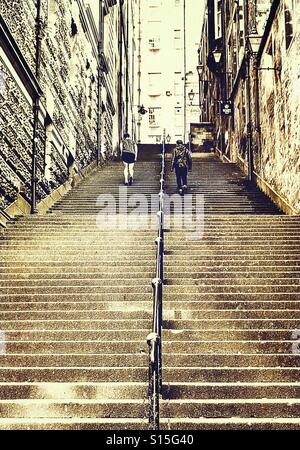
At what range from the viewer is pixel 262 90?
14.3m

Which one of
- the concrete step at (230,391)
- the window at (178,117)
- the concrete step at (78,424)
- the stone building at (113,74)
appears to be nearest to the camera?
the concrete step at (78,424)

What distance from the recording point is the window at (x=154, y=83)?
4353cm

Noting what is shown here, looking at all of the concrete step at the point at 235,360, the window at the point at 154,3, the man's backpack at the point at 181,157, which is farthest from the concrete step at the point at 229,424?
the window at the point at 154,3

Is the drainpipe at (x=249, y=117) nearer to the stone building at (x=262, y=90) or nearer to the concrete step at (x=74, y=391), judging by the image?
the stone building at (x=262, y=90)

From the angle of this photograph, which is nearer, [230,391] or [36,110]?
[230,391]

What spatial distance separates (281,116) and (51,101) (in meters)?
5.57

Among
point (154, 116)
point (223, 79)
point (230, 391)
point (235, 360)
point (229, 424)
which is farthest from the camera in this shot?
point (154, 116)

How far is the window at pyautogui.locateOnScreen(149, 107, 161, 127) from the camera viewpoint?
141 ft

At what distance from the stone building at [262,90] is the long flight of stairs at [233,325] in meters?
2.36

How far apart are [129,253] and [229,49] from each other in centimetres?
1662
